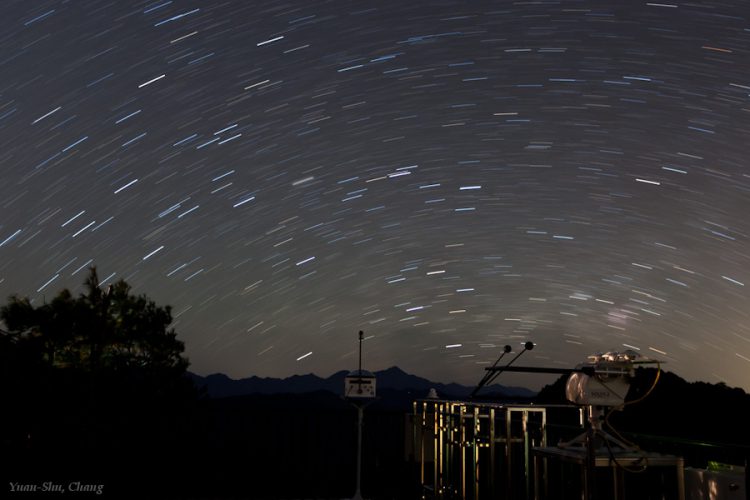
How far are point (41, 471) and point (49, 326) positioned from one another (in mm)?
9553

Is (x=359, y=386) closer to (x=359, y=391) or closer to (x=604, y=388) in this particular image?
(x=359, y=391)

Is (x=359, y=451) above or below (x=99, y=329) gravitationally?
below

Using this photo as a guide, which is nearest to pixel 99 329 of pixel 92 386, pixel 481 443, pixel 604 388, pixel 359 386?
pixel 92 386

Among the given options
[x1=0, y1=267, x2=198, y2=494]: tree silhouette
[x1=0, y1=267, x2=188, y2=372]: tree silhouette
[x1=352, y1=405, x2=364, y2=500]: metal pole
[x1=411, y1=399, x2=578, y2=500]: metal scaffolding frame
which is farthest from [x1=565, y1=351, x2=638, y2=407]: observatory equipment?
[x1=0, y1=267, x2=188, y2=372]: tree silhouette

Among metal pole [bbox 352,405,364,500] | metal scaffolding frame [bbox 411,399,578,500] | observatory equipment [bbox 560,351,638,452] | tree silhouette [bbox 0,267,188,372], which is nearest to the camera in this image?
observatory equipment [bbox 560,351,638,452]

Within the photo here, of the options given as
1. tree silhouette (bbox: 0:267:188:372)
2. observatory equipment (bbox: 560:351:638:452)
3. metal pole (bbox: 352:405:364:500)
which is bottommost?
metal pole (bbox: 352:405:364:500)

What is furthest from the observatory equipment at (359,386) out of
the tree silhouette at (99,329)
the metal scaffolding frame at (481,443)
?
the tree silhouette at (99,329)

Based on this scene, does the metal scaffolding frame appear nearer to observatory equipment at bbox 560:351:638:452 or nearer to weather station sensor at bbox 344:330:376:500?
weather station sensor at bbox 344:330:376:500

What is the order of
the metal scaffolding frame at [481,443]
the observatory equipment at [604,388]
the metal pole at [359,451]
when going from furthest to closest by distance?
the metal pole at [359,451]
the metal scaffolding frame at [481,443]
the observatory equipment at [604,388]

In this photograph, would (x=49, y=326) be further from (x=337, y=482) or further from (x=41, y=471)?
(x=337, y=482)

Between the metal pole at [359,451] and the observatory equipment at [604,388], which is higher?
the observatory equipment at [604,388]

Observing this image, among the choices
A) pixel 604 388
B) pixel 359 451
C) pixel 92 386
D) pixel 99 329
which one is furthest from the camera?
pixel 99 329

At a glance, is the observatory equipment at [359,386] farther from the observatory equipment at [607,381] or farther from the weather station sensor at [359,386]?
the observatory equipment at [607,381]

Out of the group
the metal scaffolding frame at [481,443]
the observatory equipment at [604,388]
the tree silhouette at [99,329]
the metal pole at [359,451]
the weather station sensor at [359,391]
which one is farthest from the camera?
the tree silhouette at [99,329]
